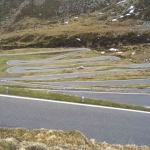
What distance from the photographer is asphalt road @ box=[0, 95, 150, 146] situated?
13055 millimetres

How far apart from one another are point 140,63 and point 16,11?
89.1 metres

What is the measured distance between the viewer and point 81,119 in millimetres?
13992

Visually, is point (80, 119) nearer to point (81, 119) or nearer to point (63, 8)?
point (81, 119)

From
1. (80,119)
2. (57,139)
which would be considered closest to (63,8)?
(80,119)

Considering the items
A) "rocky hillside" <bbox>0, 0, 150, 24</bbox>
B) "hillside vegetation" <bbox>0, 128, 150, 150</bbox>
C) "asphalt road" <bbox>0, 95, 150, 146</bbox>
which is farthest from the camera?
Answer: "rocky hillside" <bbox>0, 0, 150, 24</bbox>

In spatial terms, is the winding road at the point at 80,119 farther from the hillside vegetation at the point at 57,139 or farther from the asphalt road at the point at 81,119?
the hillside vegetation at the point at 57,139

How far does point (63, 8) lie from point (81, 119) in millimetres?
124460

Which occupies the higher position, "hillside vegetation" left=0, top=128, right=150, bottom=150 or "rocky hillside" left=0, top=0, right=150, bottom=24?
"rocky hillside" left=0, top=0, right=150, bottom=24

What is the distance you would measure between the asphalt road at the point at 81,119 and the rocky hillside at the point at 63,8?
102 metres

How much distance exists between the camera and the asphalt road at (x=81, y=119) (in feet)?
42.8

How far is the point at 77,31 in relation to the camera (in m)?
103

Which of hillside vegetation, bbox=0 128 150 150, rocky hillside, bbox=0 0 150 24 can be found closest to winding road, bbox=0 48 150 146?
hillside vegetation, bbox=0 128 150 150

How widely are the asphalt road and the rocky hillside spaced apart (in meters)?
102

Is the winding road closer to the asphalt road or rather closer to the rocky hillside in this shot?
the asphalt road
